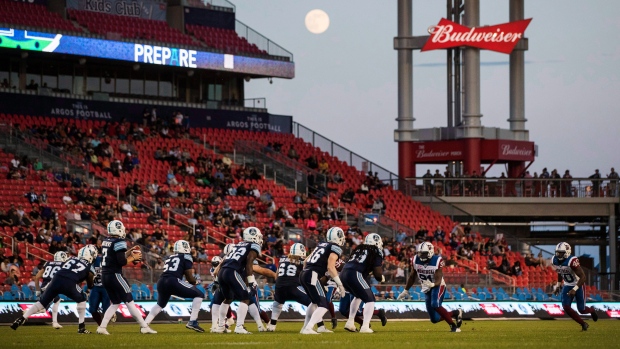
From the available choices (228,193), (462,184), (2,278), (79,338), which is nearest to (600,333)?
(79,338)

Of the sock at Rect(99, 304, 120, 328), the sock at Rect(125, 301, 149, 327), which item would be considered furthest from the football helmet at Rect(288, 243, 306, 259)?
the sock at Rect(99, 304, 120, 328)

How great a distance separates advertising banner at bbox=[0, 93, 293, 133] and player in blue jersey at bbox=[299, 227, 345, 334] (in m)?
29.7

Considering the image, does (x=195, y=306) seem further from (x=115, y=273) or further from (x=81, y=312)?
(x=81, y=312)

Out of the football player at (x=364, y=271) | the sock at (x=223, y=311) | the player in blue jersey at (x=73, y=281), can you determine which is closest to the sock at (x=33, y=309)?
the player in blue jersey at (x=73, y=281)

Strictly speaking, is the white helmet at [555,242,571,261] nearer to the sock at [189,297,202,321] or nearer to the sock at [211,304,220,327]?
the sock at [211,304,220,327]

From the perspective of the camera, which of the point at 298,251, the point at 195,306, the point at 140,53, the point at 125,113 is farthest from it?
the point at 125,113

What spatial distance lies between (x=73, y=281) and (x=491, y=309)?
17.3 m

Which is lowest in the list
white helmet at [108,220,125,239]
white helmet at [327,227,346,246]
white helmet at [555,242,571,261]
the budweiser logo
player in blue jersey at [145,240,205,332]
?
player in blue jersey at [145,240,205,332]

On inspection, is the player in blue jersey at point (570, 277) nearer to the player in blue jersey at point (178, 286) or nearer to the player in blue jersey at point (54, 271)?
the player in blue jersey at point (178, 286)

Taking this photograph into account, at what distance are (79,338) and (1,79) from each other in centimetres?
3159

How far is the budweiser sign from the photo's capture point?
55.5m

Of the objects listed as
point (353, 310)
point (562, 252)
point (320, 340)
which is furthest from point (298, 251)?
point (562, 252)

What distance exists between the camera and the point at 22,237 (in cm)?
3719

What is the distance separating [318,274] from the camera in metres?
23.0
